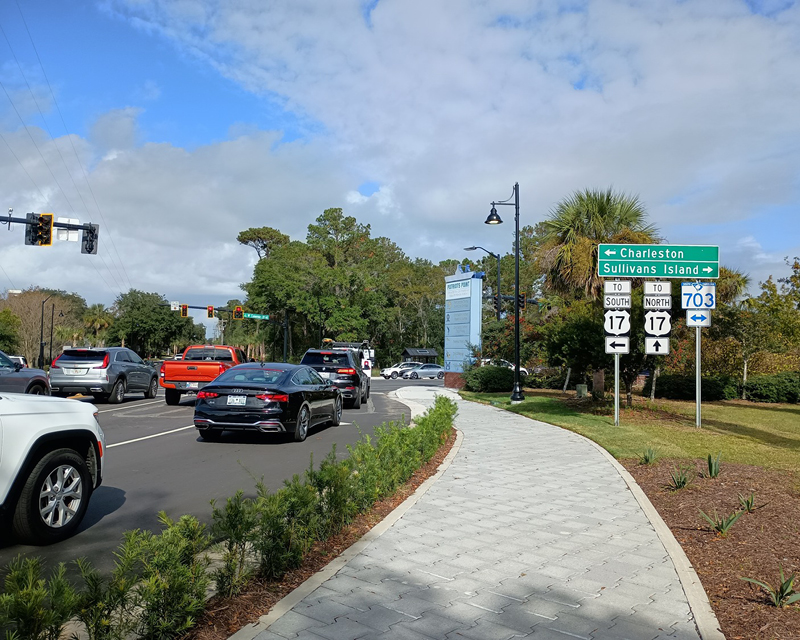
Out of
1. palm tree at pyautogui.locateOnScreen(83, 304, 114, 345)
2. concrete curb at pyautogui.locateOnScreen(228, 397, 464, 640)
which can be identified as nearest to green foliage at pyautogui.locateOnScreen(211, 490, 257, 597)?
concrete curb at pyautogui.locateOnScreen(228, 397, 464, 640)

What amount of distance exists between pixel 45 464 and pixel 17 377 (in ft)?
35.6

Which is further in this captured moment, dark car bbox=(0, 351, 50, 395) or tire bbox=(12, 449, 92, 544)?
dark car bbox=(0, 351, 50, 395)

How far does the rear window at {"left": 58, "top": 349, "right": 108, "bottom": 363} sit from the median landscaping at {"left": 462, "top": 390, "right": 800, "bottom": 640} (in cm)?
1245

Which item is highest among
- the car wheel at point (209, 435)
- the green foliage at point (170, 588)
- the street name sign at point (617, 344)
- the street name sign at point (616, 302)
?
the street name sign at point (616, 302)

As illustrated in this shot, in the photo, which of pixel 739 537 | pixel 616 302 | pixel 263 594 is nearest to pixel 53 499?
pixel 263 594

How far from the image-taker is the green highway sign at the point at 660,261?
1443 centimetres

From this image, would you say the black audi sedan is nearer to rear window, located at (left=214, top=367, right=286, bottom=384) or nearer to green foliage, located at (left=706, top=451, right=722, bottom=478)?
rear window, located at (left=214, top=367, right=286, bottom=384)

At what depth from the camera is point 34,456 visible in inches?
210

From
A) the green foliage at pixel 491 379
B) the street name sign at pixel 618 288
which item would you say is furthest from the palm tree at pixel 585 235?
the green foliage at pixel 491 379

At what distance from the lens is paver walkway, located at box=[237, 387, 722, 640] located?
394 cm

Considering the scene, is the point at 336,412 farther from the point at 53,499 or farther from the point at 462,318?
the point at 462,318

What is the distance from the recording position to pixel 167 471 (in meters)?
8.86

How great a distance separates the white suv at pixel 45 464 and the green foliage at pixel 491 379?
76.6ft

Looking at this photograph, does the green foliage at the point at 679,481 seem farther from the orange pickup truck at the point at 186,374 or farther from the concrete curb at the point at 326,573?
the orange pickup truck at the point at 186,374
